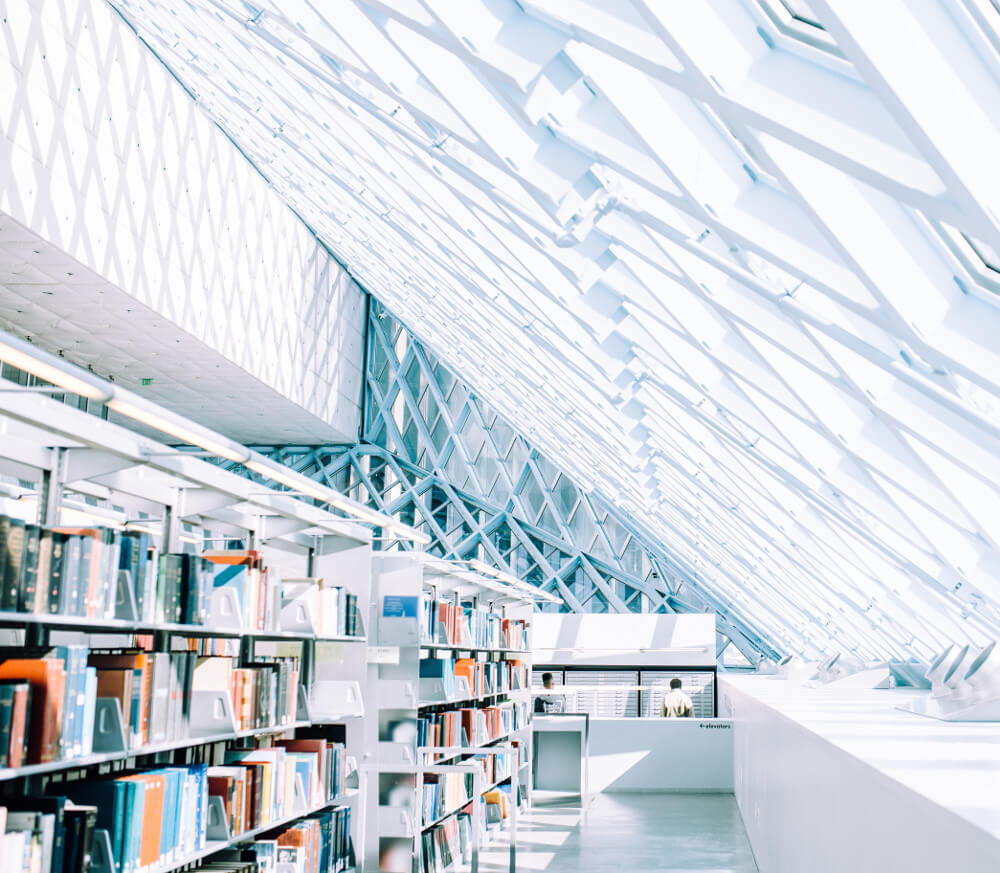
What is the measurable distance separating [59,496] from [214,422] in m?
17.9

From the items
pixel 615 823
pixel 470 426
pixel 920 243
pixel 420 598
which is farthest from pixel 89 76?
pixel 470 426

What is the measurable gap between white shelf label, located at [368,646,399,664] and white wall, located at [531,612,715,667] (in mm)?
10432

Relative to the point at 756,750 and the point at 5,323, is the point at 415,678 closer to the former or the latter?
the point at 756,750

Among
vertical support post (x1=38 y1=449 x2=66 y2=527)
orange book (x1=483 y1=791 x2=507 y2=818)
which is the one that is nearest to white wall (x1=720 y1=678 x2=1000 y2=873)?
vertical support post (x1=38 y1=449 x2=66 y2=527)

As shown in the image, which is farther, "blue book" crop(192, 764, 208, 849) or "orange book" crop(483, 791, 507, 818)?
"orange book" crop(483, 791, 507, 818)

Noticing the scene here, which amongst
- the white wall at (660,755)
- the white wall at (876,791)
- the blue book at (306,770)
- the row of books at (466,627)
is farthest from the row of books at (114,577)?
the white wall at (660,755)

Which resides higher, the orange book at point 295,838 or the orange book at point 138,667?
the orange book at point 138,667

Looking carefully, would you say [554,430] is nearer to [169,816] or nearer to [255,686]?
[255,686]

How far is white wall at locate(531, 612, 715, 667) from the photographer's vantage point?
16484 millimetres

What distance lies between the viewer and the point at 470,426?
2455 centimetres

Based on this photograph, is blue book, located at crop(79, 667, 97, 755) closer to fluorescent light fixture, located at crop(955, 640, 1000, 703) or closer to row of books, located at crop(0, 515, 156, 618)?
row of books, located at crop(0, 515, 156, 618)

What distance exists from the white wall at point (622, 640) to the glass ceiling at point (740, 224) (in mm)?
7562

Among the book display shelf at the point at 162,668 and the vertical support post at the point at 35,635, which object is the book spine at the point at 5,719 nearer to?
the book display shelf at the point at 162,668

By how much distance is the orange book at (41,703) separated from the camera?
3.12 metres
